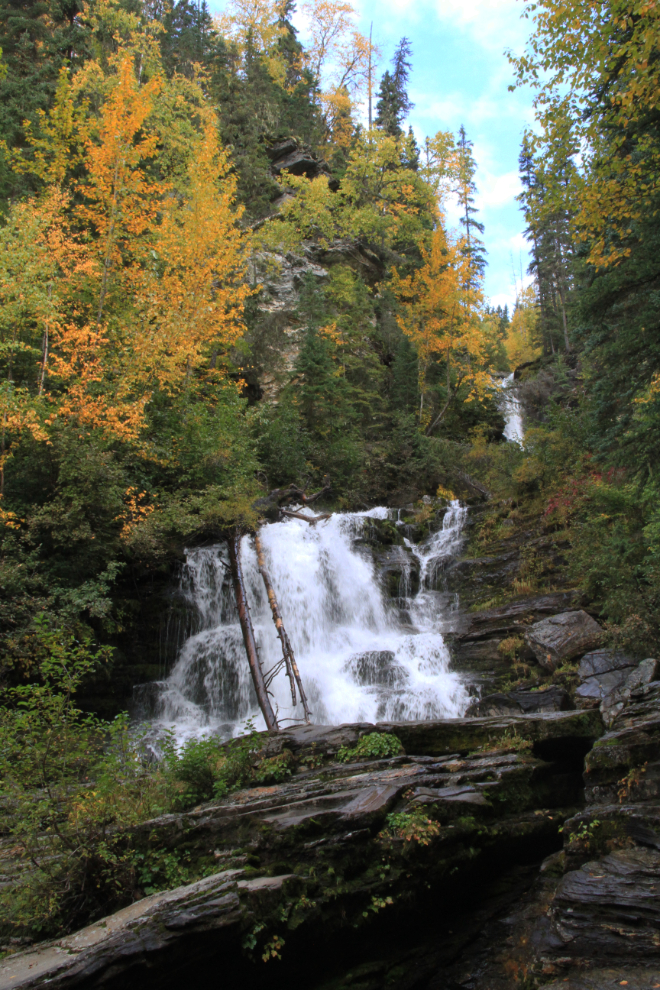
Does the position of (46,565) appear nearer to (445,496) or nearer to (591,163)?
(591,163)

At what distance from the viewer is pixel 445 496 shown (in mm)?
19406

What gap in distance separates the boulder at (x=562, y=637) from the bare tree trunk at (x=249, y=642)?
5.38 metres

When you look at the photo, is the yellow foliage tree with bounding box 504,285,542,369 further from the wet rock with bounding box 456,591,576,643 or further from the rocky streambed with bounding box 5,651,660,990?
the rocky streambed with bounding box 5,651,660,990

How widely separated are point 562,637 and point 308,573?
6285 millimetres

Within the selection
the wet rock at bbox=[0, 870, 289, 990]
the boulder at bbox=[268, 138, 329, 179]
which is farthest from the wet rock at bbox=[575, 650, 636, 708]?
the boulder at bbox=[268, 138, 329, 179]

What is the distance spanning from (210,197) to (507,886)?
1703 centimetres

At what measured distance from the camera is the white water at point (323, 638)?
10930 millimetres

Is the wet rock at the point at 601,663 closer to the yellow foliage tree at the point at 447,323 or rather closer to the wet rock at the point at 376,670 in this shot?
the wet rock at the point at 376,670

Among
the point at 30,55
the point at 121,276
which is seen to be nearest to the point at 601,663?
the point at 121,276

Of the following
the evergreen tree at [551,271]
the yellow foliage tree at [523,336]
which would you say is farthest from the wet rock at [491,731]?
the yellow foliage tree at [523,336]

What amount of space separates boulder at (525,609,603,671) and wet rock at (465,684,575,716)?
798 millimetres

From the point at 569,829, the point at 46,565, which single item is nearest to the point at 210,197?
the point at 46,565

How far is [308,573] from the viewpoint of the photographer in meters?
14.1

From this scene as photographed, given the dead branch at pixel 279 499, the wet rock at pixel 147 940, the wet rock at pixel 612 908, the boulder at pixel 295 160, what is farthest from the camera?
the boulder at pixel 295 160
